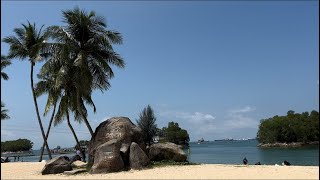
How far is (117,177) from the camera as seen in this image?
21125 millimetres

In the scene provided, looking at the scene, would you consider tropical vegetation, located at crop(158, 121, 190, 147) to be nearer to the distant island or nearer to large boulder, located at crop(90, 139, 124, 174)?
the distant island

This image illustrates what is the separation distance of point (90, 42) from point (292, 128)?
431ft

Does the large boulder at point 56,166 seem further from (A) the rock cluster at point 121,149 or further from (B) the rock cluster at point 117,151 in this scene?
(A) the rock cluster at point 121,149

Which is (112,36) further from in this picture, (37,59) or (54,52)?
(37,59)

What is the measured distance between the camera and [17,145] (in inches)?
6895

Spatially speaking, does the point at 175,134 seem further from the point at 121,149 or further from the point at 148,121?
the point at 121,149

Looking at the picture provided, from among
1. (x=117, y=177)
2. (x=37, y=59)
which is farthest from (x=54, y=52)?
(x=117, y=177)

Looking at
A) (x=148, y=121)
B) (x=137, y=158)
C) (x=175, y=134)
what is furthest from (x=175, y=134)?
(x=137, y=158)

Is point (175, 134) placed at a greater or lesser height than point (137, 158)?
greater

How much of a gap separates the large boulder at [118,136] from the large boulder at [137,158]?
1.54ft

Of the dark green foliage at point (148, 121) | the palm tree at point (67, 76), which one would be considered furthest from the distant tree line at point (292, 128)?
the palm tree at point (67, 76)

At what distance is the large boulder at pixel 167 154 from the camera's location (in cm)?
2794

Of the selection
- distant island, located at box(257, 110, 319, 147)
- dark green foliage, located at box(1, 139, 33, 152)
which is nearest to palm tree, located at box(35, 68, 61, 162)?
distant island, located at box(257, 110, 319, 147)

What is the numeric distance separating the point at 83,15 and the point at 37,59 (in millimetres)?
10373
